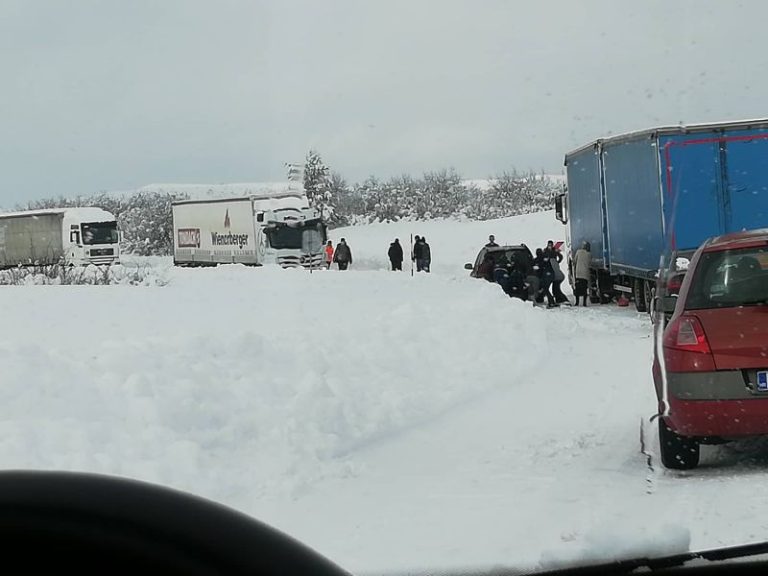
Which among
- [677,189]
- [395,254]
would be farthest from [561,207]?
[677,189]

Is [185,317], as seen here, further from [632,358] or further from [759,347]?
[759,347]

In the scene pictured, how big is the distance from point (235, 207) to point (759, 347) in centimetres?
3743

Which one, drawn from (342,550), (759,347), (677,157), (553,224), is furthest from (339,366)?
(553,224)

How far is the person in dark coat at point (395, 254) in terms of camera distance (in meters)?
37.9

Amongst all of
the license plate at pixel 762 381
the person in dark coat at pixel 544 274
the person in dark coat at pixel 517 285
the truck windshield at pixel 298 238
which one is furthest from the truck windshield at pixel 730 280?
the truck windshield at pixel 298 238

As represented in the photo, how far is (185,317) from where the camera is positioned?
16.2m

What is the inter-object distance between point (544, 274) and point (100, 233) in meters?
24.8

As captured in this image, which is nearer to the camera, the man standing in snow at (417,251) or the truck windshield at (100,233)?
the man standing in snow at (417,251)

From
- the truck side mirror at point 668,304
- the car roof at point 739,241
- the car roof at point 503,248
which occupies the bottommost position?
the truck side mirror at point 668,304

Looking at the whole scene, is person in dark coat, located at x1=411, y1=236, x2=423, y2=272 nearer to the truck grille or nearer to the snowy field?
the truck grille

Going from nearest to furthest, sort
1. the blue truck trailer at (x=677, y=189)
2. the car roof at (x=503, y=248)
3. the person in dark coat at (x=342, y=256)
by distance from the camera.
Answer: the blue truck trailer at (x=677, y=189), the car roof at (x=503, y=248), the person in dark coat at (x=342, y=256)

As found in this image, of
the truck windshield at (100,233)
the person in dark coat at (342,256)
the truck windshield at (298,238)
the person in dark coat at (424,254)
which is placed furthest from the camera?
the truck windshield at (100,233)

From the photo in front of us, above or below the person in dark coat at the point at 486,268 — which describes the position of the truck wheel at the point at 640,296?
below

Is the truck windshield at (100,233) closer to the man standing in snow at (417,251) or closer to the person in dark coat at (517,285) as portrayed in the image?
the man standing in snow at (417,251)
